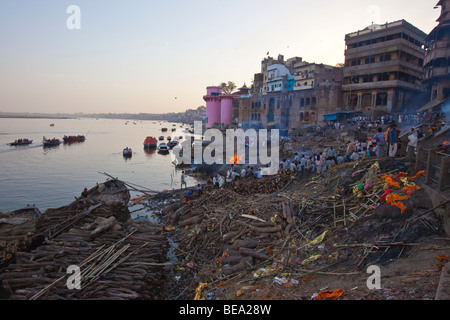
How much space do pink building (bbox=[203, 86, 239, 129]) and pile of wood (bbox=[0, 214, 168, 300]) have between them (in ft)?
166

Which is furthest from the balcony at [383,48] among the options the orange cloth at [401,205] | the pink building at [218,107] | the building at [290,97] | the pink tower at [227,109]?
the orange cloth at [401,205]

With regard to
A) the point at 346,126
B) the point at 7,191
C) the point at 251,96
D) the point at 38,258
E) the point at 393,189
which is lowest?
the point at 7,191

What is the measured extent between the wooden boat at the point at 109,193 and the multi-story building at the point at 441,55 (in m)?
29.2

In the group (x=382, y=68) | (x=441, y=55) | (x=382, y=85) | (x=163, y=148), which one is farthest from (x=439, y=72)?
(x=163, y=148)

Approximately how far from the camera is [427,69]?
1125 inches

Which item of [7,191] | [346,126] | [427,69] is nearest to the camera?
[7,191]

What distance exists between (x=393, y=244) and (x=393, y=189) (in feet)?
8.90

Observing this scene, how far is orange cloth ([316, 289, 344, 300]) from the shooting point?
525 cm

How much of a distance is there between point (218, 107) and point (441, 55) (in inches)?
1763

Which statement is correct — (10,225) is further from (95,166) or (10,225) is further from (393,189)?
(95,166)

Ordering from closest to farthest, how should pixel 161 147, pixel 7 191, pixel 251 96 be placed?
pixel 7 191 → pixel 161 147 → pixel 251 96

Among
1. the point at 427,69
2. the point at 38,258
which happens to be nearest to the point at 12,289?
the point at 38,258

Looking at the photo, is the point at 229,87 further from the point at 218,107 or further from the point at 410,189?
the point at 410,189

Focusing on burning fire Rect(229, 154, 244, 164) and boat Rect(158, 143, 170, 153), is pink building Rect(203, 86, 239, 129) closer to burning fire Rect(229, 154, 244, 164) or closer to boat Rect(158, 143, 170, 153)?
boat Rect(158, 143, 170, 153)
